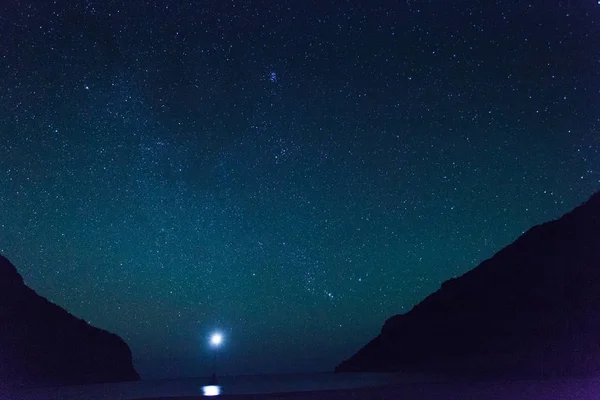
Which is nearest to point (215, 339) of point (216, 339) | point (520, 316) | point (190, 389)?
point (216, 339)

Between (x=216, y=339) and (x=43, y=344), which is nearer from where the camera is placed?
(x=216, y=339)

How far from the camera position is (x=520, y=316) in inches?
3563

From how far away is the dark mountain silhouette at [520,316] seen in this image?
226 feet

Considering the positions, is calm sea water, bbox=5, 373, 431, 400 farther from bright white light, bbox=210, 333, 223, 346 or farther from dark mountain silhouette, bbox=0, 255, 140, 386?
dark mountain silhouette, bbox=0, 255, 140, 386

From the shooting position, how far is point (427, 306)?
451 feet

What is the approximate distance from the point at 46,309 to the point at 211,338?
72.5 metres

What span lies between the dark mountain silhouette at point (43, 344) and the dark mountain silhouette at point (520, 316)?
6041 cm

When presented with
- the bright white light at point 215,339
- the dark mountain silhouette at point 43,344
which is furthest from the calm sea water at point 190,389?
the dark mountain silhouette at point 43,344

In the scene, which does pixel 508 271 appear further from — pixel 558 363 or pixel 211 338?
pixel 211 338

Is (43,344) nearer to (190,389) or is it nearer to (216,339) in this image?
(190,389)

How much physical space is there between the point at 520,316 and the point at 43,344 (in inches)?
2963

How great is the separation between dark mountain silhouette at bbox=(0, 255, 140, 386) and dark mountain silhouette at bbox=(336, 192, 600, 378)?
6041 centimetres

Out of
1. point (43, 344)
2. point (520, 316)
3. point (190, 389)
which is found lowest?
point (190, 389)

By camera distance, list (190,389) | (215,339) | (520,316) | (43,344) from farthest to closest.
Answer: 1. (43,344)
2. (520,316)
3. (190,389)
4. (215,339)
